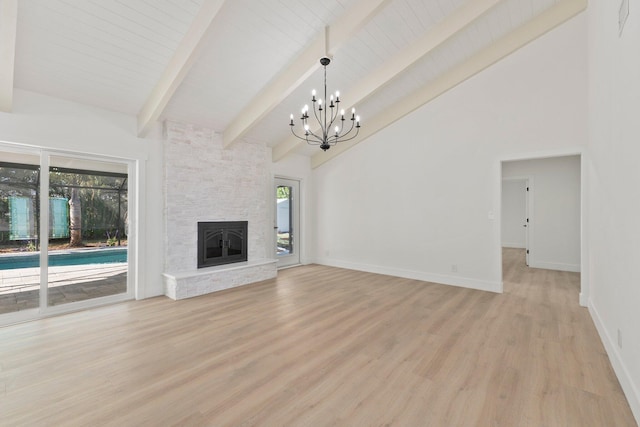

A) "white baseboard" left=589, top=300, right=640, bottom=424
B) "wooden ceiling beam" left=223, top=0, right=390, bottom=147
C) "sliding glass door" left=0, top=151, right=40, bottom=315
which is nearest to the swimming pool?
"sliding glass door" left=0, top=151, right=40, bottom=315

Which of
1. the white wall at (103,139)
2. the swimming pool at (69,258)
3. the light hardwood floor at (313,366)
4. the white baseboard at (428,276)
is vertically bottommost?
the light hardwood floor at (313,366)

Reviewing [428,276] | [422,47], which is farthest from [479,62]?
[428,276]

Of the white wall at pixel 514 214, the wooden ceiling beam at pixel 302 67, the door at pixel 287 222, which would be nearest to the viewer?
the wooden ceiling beam at pixel 302 67

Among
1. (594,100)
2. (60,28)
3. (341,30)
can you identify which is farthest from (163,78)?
(594,100)

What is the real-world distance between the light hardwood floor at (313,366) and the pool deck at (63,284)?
0.39m

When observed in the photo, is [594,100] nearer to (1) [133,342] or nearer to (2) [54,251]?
(1) [133,342]

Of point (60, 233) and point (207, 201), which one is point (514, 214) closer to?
point (207, 201)

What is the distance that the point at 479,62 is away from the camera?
4.60m

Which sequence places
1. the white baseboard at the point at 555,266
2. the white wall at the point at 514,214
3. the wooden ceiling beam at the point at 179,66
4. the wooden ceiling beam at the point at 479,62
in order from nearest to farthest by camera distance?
the wooden ceiling beam at the point at 179,66, the wooden ceiling beam at the point at 479,62, the white baseboard at the point at 555,266, the white wall at the point at 514,214

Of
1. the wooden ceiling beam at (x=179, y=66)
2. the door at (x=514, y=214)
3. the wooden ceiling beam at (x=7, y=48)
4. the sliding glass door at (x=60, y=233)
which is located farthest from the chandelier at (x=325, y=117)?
the door at (x=514, y=214)

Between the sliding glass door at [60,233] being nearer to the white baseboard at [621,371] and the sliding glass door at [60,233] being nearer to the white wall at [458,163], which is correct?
the white wall at [458,163]

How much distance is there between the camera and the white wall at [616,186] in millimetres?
1814

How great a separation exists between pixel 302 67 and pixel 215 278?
3.44 meters

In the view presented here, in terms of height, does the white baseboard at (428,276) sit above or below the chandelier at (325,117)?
below
